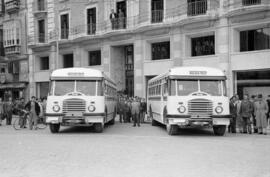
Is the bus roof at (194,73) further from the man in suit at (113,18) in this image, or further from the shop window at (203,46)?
the man in suit at (113,18)

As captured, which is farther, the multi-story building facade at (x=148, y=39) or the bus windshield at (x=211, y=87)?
the multi-story building facade at (x=148, y=39)

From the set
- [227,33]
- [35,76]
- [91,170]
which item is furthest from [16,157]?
[35,76]

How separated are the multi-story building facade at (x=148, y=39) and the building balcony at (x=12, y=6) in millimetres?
1903

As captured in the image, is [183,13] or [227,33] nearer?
[227,33]

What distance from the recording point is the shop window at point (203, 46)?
95.6 ft

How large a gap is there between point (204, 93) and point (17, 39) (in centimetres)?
3055

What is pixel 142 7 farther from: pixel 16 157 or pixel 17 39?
pixel 16 157

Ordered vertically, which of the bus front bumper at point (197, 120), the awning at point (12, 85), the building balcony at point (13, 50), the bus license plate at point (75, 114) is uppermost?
the building balcony at point (13, 50)

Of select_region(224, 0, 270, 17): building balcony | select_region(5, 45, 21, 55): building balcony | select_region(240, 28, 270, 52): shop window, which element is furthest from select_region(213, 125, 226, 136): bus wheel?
select_region(5, 45, 21, 55): building balcony

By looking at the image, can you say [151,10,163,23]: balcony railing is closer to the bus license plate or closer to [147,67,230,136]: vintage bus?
[147,67,230,136]: vintage bus

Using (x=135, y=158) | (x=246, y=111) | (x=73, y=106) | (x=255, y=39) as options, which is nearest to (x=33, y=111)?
(x=73, y=106)

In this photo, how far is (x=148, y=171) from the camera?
898 centimetres

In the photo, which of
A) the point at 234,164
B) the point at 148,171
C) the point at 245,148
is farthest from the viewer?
the point at 245,148

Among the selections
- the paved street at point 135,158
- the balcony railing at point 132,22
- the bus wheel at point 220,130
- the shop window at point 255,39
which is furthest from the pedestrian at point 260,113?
the balcony railing at point 132,22
